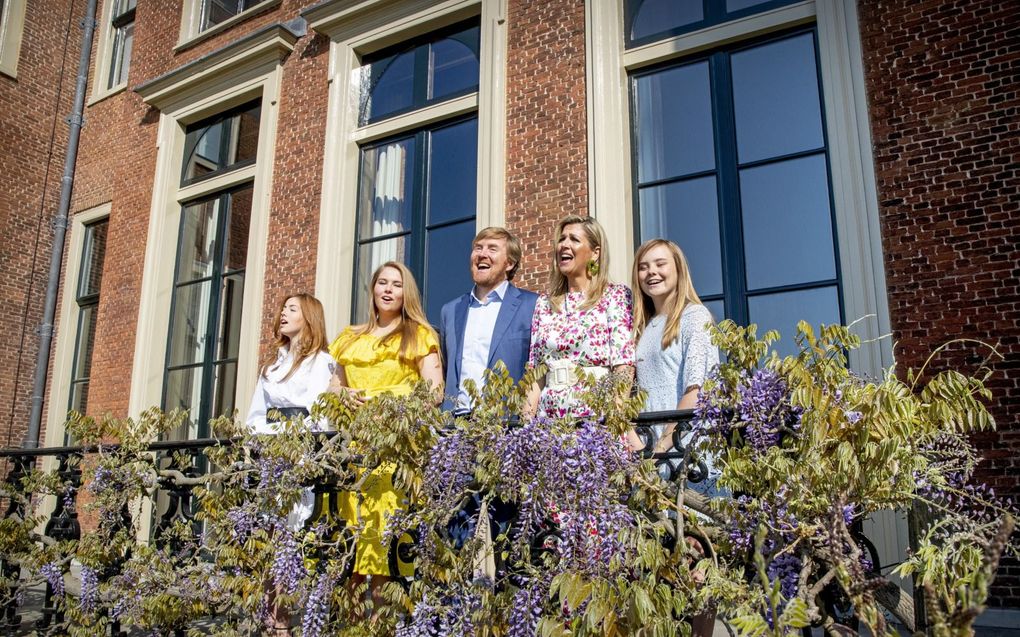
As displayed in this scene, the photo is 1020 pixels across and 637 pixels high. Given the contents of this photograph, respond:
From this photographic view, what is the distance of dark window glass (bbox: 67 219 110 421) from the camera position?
35.8 ft

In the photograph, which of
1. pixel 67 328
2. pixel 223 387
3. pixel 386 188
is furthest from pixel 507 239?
pixel 67 328

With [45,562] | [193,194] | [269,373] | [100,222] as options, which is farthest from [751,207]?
[100,222]

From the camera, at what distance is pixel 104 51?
39.0ft

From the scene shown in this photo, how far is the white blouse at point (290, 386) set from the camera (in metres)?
4.37

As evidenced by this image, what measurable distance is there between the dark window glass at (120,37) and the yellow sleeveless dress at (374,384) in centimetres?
994

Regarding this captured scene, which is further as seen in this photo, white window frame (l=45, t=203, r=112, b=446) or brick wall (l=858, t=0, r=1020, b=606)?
white window frame (l=45, t=203, r=112, b=446)

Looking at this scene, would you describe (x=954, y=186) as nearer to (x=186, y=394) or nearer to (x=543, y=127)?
(x=543, y=127)

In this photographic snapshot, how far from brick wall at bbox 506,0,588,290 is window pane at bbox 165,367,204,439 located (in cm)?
486

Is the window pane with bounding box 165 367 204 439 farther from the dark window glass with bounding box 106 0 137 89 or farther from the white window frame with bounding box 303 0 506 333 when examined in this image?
the dark window glass with bounding box 106 0 137 89

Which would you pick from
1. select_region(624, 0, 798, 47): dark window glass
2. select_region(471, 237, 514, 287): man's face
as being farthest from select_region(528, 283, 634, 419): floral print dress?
select_region(624, 0, 798, 47): dark window glass

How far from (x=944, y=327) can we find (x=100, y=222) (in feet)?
37.1

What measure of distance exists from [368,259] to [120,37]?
7419mm

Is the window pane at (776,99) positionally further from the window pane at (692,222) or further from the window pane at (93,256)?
the window pane at (93,256)

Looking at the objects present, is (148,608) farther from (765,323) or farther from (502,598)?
(765,323)
